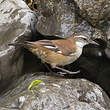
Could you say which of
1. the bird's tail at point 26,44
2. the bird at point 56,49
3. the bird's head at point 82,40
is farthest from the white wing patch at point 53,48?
the bird's head at point 82,40

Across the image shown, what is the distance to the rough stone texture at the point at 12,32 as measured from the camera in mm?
4840

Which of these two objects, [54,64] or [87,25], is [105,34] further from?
[54,64]

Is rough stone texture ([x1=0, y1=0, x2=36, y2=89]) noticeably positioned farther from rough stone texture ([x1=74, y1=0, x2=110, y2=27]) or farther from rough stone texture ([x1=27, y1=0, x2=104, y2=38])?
rough stone texture ([x1=74, y1=0, x2=110, y2=27])

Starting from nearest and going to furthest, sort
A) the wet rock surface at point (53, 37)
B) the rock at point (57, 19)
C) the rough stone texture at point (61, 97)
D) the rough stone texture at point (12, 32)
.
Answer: the rough stone texture at point (61, 97), the wet rock surface at point (53, 37), the rough stone texture at point (12, 32), the rock at point (57, 19)

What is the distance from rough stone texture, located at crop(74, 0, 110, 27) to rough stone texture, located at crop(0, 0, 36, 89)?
1.19 meters

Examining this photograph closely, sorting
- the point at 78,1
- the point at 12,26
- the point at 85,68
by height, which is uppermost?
the point at 78,1

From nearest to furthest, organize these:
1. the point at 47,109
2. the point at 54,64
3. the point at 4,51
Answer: the point at 47,109 < the point at 4,51 < the point at 54,64

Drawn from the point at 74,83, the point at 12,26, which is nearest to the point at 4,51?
the point at 12,26

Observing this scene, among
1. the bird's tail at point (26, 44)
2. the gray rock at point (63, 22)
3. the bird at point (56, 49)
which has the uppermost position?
the gray rock at point (63, 22)

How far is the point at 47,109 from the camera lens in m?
3.50

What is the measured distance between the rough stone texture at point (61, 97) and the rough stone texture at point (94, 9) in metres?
1.39

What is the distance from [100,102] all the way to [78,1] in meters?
2.13

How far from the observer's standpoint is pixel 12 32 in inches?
201

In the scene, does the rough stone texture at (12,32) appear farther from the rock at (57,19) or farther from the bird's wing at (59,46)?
the bird's wing at (59,46)
